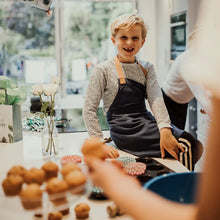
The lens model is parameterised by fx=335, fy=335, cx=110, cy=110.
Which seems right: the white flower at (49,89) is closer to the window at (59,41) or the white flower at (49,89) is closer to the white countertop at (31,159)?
the white countertop at (31,159)

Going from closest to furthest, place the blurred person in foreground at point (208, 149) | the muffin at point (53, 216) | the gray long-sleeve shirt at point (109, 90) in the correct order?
the blurred person in foreground at point (208, 149) < the muffin at point (53, 216) < the gray long-sleeve shirt at point (109, 90)

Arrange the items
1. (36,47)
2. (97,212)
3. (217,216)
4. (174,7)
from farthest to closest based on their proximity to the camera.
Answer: (36,47) < (174,7) < (97,212) < (217,216)

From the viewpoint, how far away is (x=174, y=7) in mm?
3545

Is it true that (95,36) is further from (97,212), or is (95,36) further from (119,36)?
(97,212)

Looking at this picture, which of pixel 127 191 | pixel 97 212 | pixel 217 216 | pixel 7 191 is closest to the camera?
pixel 217 216

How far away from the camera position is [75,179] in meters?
0.72

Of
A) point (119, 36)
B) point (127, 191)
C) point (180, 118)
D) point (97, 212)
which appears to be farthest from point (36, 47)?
point (127, 191)

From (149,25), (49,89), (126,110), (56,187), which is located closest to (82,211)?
(56,187)

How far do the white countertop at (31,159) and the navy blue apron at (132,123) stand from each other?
0.06m

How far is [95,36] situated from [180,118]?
224 cm

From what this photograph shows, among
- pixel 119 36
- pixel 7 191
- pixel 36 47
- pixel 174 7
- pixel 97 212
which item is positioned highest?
pixel 174 7

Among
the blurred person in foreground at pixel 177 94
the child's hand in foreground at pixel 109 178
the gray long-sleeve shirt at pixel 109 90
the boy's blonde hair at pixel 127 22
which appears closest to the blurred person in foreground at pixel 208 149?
the child's hand in foreground at pixel 109 178

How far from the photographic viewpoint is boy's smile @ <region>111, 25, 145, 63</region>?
1.58 metres

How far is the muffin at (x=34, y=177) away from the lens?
29.9 inches
